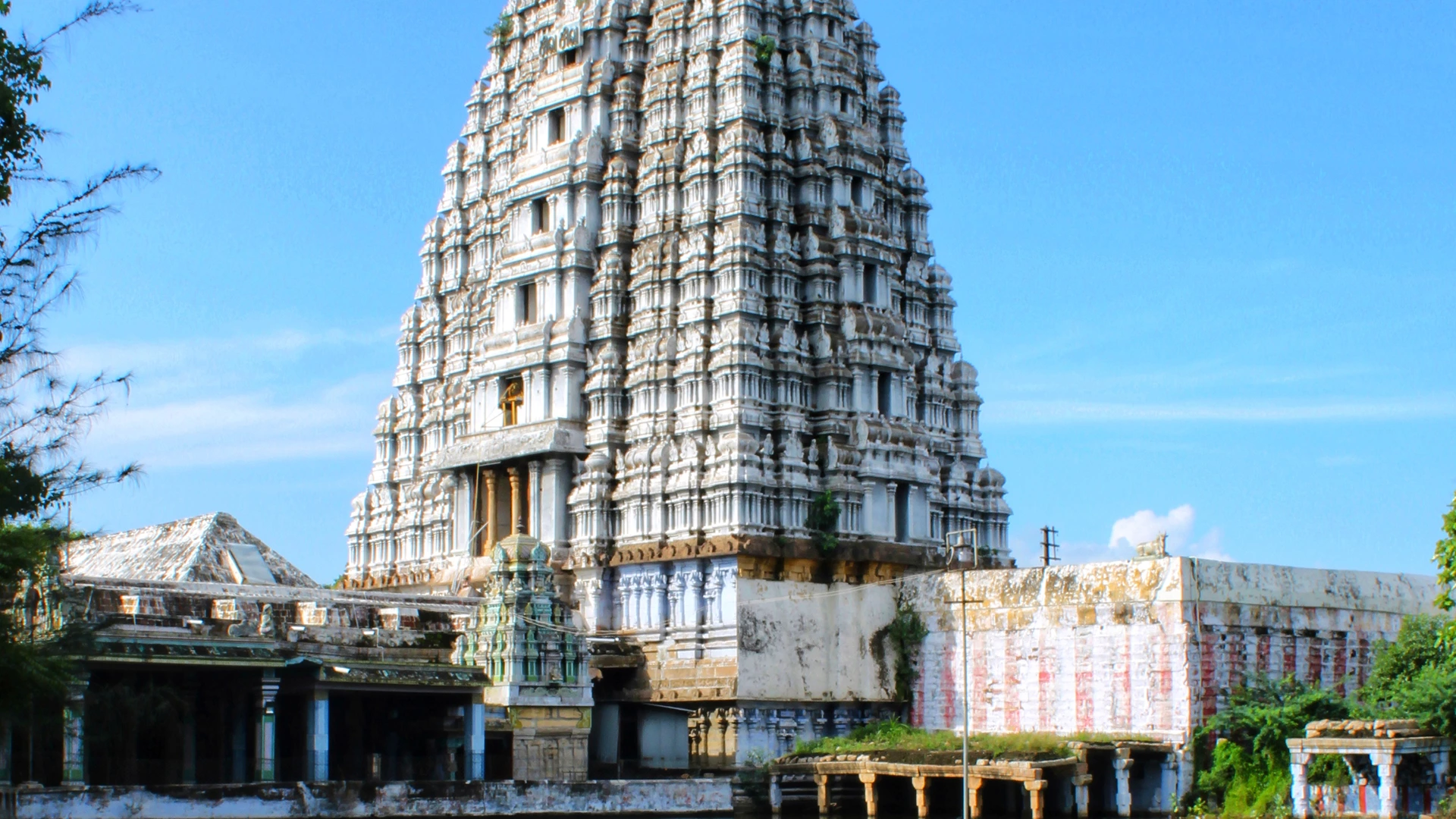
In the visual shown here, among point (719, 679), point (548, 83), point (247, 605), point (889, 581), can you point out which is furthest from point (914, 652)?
point (548, 83)

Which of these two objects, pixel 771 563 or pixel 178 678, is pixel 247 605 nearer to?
pixel 178 678

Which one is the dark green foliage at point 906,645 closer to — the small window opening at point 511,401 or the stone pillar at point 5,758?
the small window opening at point 511,401

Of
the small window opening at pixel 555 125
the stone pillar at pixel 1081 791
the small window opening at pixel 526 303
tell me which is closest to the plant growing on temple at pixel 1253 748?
the stone pillar at pixel 1081 791

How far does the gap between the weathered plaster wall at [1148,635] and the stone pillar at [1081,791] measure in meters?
2.81

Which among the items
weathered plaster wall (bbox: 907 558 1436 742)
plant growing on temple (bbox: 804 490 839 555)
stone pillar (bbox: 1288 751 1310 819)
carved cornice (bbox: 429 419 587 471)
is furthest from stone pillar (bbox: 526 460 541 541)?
stone pillar (bbox: 1288 751 1310 819)

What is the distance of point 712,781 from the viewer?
4122 centimetres

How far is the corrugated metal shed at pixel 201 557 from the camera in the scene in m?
46.2

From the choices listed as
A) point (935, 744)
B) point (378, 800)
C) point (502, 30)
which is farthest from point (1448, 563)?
point (502, 30)

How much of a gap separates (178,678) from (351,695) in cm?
386

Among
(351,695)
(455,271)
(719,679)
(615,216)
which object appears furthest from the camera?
(455,271)

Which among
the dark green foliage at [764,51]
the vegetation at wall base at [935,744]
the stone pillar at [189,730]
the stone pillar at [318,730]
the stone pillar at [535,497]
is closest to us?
the stone pillar at [318,730]

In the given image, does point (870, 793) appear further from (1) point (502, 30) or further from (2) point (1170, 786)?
(1) point (502, 30)

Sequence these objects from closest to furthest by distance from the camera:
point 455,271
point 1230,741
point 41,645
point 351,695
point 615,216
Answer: point 41,645 < point 1230,741 < point 351,695 < point 615,216 < point 455,271

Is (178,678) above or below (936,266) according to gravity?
below
